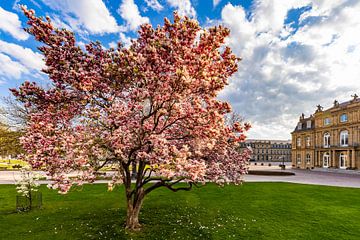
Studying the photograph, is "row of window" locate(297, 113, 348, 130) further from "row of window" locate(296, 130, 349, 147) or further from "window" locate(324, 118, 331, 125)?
"row of window" locate(296, 130, 349, 147)

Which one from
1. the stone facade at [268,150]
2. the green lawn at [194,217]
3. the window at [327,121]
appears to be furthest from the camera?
the stone facade at [268,150]

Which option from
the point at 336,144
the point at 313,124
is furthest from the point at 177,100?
the point at 313,124

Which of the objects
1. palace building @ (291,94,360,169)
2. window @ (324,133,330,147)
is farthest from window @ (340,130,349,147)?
window @ (324,133,330,147)

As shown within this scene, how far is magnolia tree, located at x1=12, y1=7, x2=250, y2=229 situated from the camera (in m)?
7.83

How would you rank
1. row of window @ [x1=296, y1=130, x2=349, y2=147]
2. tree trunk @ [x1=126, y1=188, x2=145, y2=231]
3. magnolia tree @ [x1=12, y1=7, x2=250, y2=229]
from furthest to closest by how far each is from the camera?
1. row of window @ [x1=296, y1=130, x2=349, y2=147]
2. tree trunk @ [x1=126, y1=188, x2=145, y2=231]
3. magnolia tree @ [x1=12, y1=7, x2=250, y2=229]

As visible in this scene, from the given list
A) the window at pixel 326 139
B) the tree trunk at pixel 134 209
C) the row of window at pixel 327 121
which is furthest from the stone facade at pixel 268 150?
the tree trunk at pixel 134 209

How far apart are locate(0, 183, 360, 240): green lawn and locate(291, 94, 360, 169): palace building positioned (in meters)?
35.3

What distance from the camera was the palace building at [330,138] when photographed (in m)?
47.8

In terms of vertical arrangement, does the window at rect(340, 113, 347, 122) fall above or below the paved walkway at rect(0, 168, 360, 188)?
above

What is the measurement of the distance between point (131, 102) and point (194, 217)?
8.33 meters

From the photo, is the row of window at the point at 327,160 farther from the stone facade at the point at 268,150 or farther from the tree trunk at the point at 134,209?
the stone facade at the point at 268,150

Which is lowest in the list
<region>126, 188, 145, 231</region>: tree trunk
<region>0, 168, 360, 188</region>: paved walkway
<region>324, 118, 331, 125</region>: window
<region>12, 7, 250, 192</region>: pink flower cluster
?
<region>0, 168, 360, 188</region>: paved walkway

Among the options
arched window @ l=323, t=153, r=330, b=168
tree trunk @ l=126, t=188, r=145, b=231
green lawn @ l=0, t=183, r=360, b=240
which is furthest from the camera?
arched window @ l=323, t=153, r=330, b=168

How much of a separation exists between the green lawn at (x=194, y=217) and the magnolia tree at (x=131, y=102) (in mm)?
3810
